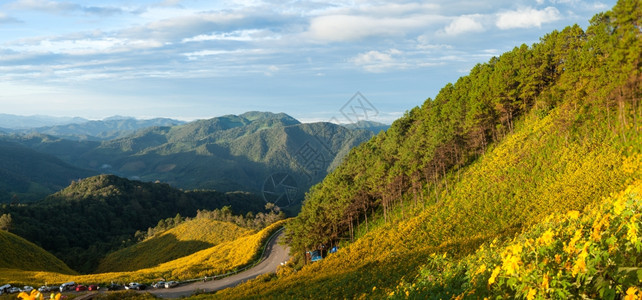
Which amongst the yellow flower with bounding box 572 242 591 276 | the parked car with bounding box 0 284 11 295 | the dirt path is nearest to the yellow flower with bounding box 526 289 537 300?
the yellow flower with bounding box 572 242 591 276

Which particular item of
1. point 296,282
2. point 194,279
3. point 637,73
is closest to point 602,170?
point 637,73

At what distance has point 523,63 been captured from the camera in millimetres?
57031

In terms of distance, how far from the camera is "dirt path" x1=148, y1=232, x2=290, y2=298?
48.5 meters

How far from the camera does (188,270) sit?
58.1m

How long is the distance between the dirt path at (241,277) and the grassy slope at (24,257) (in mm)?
38264

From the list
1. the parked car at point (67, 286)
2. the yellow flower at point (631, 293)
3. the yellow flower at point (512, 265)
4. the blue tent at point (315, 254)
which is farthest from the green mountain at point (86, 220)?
the yellow flower at point (631, 293)

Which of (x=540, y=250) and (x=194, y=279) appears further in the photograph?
(x=194, y=279)

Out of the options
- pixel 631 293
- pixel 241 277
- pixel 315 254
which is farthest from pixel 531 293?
pixel 315 254

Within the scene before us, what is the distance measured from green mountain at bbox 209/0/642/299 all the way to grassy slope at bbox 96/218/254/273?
33810 millimetres

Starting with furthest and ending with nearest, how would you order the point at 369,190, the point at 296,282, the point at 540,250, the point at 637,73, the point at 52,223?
the point at 52,223 → the point at 369,190 → the point at 637,73 → the point at 296,282 → the point at 540,250

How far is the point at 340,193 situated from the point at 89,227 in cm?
12852

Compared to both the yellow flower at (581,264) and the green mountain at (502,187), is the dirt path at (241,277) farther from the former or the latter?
the yellow flower at (581,264)

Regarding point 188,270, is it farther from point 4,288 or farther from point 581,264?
point 581,264

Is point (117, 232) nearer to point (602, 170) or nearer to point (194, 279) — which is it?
point (194, 279)
